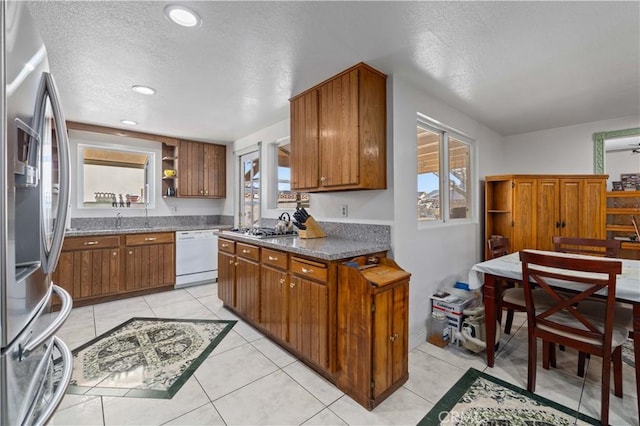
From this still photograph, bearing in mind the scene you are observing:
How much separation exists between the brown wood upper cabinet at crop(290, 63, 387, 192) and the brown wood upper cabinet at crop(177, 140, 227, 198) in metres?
2.80

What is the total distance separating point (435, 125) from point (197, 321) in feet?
11.1

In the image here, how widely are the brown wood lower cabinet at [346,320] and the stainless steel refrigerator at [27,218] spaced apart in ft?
4.53

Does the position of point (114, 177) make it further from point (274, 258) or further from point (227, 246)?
point (274, 258)

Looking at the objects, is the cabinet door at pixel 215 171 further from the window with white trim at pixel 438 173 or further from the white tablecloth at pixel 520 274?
the white tablecloth at pixel 520 274

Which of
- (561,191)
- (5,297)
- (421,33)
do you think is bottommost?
(5,297)

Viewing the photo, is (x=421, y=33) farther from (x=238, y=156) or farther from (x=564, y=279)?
(x=238, y=156)

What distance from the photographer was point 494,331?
2.25 metres

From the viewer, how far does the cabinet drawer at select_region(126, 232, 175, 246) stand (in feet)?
12.7

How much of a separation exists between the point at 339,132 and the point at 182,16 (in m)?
1.34

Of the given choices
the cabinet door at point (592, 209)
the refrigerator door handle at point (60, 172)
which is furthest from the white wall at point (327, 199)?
the cabinet door at point (592, 209)

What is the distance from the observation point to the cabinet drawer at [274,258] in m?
2.37

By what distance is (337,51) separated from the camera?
208cm

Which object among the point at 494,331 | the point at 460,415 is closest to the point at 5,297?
the point at 460,415

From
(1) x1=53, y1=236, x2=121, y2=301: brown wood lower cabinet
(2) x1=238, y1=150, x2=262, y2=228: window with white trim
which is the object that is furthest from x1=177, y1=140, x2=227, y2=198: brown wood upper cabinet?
(1) x1=53, y1=236, x2=121, y2=301: brown wood lower cabinet
